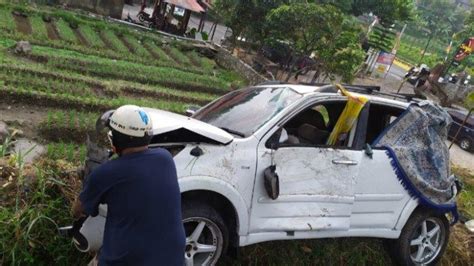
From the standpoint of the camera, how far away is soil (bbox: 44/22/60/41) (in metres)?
18.7

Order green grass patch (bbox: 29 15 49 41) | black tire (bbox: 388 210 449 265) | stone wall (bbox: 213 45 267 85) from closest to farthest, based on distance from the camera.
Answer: black tire (bbox: 388 210 449 265) < green grass patch (bbox: 29 15 49 41) < stone wall (bbox: 213 45 267 85)

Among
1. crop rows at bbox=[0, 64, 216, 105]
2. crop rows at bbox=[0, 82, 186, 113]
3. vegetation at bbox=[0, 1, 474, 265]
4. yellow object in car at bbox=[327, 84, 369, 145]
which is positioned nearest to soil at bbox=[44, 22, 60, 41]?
vegetation at bbox=[0, 1, 474, 265]

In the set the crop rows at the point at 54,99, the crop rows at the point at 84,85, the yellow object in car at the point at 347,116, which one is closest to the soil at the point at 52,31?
the crop rows at the point at 84,85

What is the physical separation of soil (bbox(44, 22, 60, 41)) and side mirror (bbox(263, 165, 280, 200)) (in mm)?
16608

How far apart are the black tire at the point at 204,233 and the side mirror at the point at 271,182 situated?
20.8 inches

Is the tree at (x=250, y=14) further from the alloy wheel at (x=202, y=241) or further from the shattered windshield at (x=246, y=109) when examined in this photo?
the alloy wheel at (x=202, y=241)

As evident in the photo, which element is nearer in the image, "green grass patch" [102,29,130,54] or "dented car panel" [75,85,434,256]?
"dented car panel" [75,85,434,256]

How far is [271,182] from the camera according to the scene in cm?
412

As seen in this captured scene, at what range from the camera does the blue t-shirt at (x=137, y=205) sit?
266 centimetres

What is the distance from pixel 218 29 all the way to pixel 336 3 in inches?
464

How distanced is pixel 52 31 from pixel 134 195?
19.4 meters

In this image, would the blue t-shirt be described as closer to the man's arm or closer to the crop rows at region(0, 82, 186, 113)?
the man's arm

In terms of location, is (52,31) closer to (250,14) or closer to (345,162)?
(250,14)

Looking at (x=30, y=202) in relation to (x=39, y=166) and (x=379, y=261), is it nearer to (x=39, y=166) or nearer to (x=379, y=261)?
(x=39, y=166)
